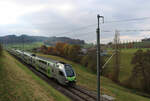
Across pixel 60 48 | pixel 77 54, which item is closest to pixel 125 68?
pixel 77 54

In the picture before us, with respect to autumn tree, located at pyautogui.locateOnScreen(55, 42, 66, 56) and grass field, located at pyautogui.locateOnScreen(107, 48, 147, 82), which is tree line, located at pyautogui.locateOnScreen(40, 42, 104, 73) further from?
grass field, located at pyautogui.locateOnScreen(107, 48, 147, 82)

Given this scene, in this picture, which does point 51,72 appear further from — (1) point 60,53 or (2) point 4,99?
(1) point 60,53

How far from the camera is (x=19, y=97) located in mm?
14133

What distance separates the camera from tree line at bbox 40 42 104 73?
212 feet

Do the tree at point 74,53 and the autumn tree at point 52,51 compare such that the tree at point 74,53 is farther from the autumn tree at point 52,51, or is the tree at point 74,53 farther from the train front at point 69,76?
the train front at point 69,76

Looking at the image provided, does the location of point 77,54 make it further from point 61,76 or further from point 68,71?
point 68,71

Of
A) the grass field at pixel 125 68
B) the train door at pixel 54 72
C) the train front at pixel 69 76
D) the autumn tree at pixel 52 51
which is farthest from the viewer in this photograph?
the autumn tree at pixel 52 51

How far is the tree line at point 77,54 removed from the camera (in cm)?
6464

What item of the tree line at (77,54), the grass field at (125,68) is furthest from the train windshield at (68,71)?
the tree line at (77,54)

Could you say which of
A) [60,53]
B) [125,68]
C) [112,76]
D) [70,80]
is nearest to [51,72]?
[70,80]

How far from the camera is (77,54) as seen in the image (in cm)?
7862

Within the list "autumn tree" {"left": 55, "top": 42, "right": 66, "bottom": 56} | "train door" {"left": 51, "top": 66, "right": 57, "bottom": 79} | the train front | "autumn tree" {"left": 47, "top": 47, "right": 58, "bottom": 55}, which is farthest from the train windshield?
"autumn tree" {"left": 47, "top": 47, "right": 58, "bottom": 55}

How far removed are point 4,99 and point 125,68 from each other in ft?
171

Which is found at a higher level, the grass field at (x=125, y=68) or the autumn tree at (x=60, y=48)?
the autumn tree at (x=60, y=48)
